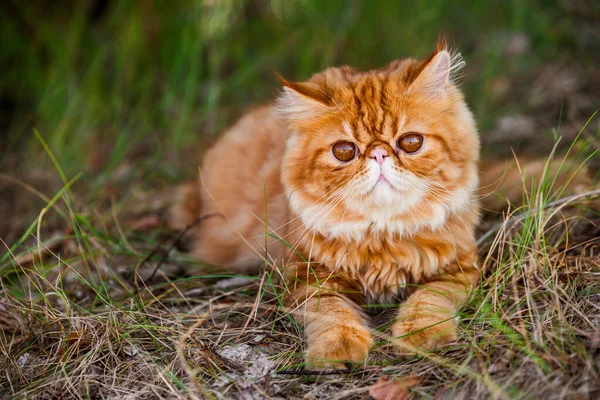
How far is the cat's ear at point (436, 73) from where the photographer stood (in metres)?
2.01

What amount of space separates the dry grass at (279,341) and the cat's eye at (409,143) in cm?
42

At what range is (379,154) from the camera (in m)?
1.96

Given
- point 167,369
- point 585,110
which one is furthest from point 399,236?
point 585,110

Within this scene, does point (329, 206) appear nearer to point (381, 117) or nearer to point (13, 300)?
point (381, 117)

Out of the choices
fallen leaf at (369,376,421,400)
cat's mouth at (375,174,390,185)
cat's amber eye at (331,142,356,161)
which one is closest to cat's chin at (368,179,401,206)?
cat's mouth at (375,174,390,185)

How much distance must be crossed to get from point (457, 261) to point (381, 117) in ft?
2.01

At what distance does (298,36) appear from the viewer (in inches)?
179

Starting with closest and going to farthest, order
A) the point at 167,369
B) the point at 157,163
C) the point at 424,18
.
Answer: the point at 167,369
the point at 157,163
the point at 424,18

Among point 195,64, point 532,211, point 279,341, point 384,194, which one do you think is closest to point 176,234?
point 279,341

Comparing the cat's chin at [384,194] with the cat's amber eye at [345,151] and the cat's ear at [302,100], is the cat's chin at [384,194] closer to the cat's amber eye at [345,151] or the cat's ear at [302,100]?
the cat's amber eye at [345,151]

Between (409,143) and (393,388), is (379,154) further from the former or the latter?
(393,388)

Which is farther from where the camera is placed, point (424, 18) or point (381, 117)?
point (424, 18)

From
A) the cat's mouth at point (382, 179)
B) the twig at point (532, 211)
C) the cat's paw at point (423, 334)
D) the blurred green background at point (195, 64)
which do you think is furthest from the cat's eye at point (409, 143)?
the blurred green background at point (195, 64)

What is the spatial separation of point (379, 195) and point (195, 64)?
2420 millimetres
